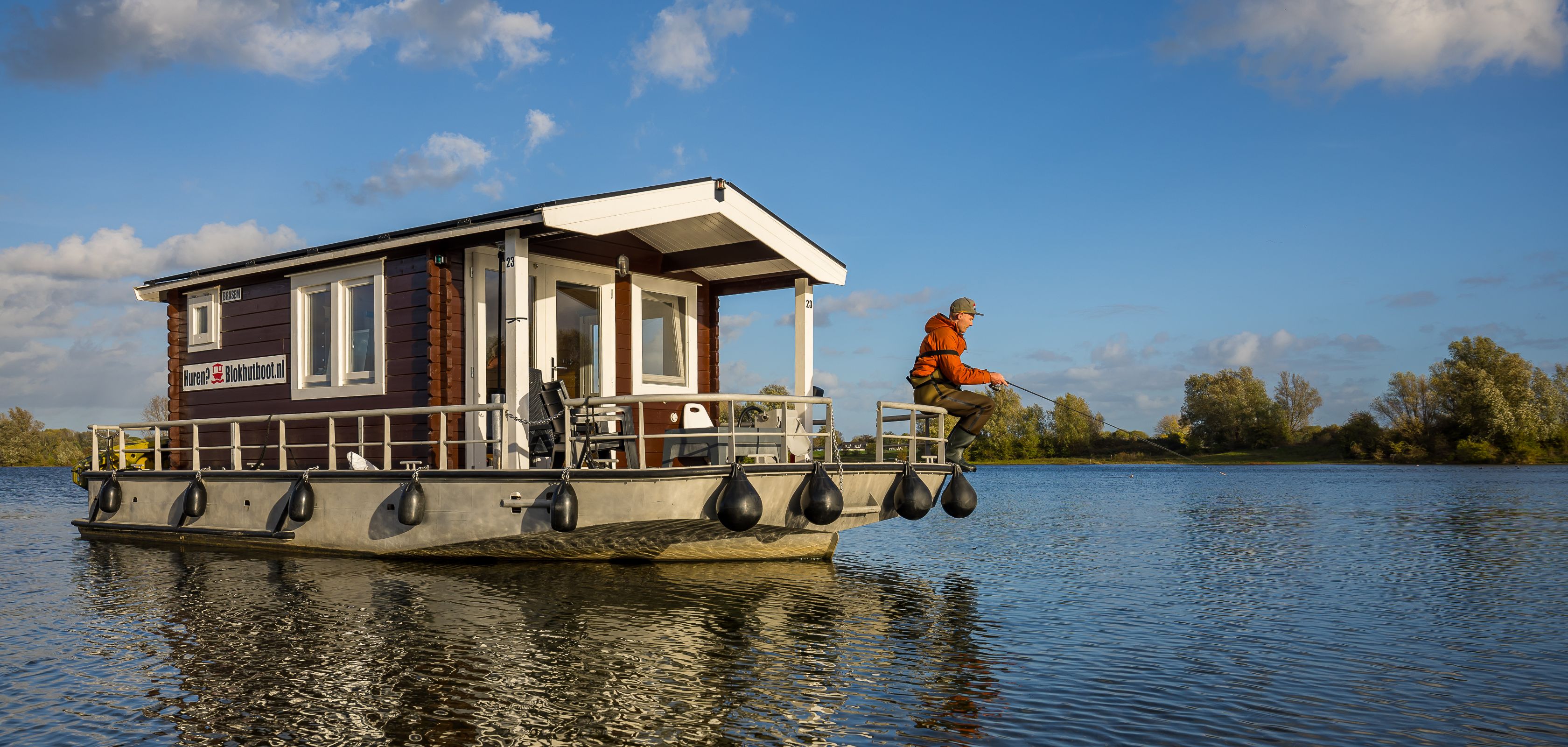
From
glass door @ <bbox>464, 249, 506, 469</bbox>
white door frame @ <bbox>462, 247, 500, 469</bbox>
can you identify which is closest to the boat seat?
glass door @ <bbox>464, 249, 506, 469</bbox>

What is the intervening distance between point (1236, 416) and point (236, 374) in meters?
82.0

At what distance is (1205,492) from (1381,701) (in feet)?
111

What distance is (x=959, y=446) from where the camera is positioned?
10.9 meters

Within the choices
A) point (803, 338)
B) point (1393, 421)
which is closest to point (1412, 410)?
point (1393, 421)

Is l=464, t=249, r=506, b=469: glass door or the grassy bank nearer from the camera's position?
l=464, t=249, r=506, b=469: glass door

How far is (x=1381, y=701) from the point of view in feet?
19.4

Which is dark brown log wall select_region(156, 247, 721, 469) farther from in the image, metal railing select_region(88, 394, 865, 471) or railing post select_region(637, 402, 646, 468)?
railing post select_region(637, 402, 646, 468)

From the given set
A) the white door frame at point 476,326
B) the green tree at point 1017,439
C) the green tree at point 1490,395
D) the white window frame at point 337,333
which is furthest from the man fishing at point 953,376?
the green tree at point 1017,439

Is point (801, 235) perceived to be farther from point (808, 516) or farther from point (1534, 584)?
point (1534, 584)

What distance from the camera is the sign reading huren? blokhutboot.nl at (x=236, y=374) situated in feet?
43.7

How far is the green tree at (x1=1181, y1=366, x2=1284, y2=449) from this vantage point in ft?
271

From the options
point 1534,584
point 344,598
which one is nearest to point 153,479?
point 344,598

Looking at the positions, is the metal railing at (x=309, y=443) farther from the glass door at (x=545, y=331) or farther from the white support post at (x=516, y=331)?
the glass door at (x=545, y=331)

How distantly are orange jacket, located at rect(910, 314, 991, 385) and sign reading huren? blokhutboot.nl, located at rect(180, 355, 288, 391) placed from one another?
27.1 feet
